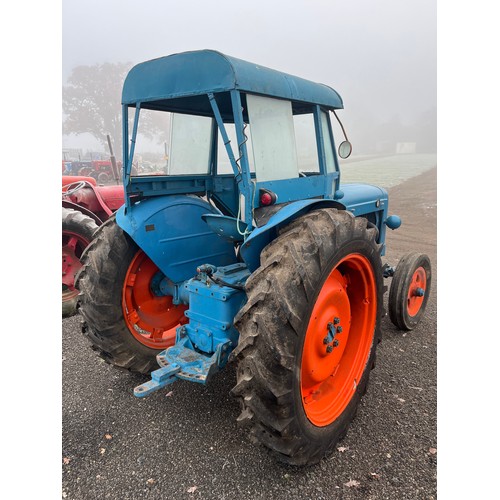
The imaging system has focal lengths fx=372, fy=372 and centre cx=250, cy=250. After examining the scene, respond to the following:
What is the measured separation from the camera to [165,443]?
2363 millimetres

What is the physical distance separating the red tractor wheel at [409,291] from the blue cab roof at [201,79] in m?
2.02

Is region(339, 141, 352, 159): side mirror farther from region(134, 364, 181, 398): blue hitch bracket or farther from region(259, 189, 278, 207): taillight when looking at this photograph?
region(134, 364, 181, 398): blue hitch bracket

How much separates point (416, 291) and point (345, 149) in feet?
5.39

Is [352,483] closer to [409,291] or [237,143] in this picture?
[237,143]

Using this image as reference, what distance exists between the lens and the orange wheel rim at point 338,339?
87.7 inches

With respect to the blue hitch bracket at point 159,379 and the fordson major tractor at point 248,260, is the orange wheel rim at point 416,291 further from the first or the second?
the blue hitch bracket at point 159,379

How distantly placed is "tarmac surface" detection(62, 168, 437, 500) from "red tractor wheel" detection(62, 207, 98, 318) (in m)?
1.51

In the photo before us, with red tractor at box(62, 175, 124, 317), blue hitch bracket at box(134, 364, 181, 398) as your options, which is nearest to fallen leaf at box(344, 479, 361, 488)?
blue hitch bracket at box(134, 364, 181, 398)

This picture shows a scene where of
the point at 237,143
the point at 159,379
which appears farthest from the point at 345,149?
the point at 159,379

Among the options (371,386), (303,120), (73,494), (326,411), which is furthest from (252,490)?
(303,120)

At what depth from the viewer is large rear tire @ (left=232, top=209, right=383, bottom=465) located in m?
1.81

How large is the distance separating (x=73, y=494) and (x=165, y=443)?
1.80ft

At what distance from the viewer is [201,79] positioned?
2.05m

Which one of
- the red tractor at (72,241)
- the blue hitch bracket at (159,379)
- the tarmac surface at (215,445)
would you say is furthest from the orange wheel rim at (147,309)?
the red tractor at (72,241)
